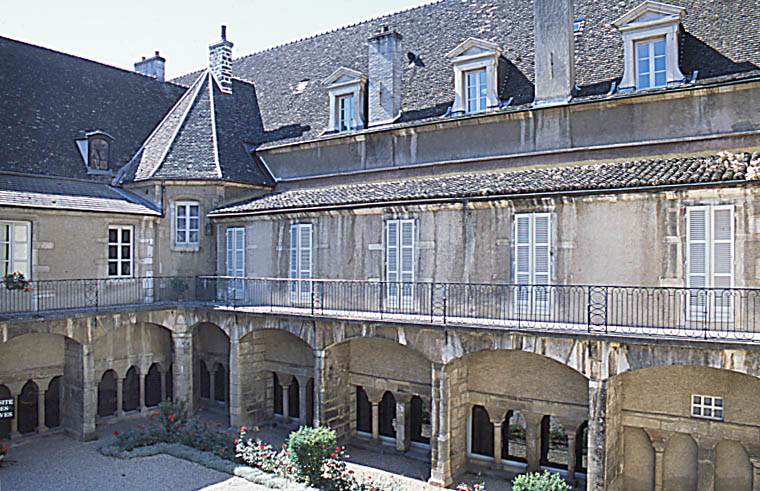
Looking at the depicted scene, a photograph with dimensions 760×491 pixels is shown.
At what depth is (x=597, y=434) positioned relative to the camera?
531 inches

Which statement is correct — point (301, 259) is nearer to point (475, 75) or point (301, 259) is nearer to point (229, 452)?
point (229, 452)

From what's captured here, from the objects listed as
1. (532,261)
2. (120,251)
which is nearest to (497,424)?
(532,261)

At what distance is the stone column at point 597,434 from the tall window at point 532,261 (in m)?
2.25

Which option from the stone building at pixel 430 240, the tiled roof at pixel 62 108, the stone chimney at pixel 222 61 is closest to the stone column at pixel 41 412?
the stone building at pixel 430 240

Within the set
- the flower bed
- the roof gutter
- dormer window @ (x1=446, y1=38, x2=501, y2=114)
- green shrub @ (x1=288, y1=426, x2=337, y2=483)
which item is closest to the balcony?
the roof gutter

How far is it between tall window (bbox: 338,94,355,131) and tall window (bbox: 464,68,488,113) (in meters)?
4.39

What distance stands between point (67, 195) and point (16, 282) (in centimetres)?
350

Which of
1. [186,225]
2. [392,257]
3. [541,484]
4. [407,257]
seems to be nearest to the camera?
[541,484]

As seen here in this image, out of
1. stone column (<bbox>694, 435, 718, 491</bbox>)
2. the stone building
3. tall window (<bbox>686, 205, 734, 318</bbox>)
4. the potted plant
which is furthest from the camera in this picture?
the potted plant

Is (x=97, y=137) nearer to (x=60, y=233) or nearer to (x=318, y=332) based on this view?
(x=60, y=233)

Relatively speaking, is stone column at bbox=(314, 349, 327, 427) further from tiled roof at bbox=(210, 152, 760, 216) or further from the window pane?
the window pane

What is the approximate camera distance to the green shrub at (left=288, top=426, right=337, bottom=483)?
15.5 meters

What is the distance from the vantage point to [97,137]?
2244 centimetres

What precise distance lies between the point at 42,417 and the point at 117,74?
13.5m
